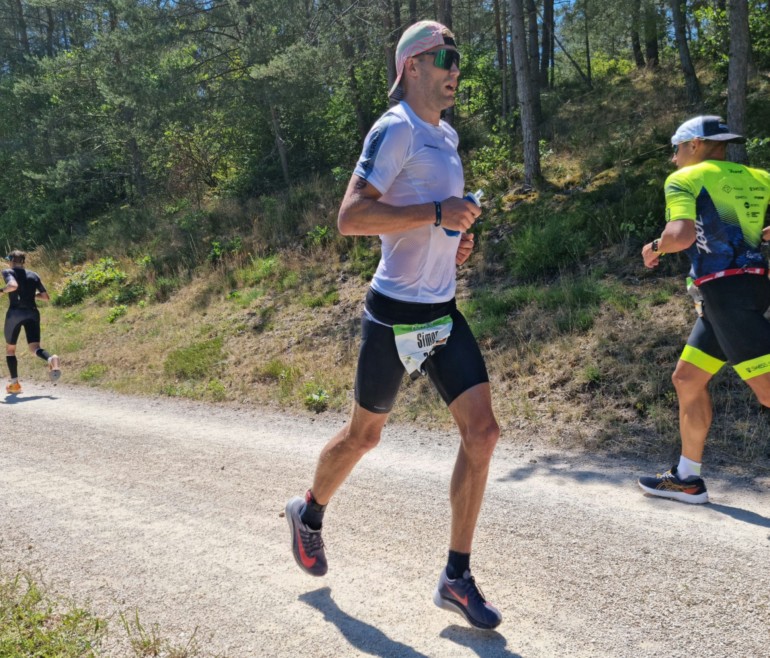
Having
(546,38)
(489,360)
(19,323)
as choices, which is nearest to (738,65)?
(489,360)

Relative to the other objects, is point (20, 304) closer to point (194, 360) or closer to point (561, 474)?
point (194, 360)

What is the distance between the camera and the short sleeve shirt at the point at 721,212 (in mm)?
4074

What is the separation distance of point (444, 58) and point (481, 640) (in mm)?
2572

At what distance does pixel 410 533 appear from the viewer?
4141mm

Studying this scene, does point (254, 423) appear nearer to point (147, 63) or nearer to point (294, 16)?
point (294, 16)

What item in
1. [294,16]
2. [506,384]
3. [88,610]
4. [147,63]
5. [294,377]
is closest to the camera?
[88,610]

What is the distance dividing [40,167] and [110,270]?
1313cm

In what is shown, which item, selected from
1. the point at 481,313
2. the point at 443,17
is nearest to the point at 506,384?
the point at 481,313

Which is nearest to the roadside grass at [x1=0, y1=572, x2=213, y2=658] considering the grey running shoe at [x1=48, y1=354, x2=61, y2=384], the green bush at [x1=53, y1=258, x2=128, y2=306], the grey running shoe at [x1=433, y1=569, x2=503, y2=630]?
the grey running shoe at [x1=433, y1=569, x2=503, y2=630]

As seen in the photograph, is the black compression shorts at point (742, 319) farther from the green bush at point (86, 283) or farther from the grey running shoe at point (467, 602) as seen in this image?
the green bush at point (86, 283)

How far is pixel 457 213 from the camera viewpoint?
298 cm

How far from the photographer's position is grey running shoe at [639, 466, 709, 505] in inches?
177

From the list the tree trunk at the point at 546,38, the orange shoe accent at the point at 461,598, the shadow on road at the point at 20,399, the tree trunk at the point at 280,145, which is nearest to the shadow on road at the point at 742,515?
the orange shoe accent at the point at 461,598

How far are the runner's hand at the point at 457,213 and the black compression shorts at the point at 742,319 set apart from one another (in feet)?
6.38
